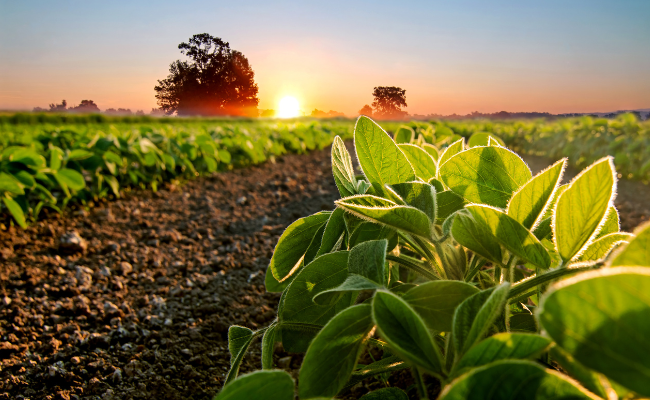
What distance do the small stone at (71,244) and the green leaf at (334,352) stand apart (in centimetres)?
272

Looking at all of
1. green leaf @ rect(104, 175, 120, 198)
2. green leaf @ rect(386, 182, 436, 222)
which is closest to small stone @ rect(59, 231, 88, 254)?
green leaf @ rect(104, 175, 120, 198)

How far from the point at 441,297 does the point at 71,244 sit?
284cm

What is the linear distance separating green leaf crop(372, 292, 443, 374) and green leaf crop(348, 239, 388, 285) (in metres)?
0.07

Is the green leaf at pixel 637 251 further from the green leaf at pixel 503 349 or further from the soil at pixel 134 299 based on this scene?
the soil at pixel 134 299

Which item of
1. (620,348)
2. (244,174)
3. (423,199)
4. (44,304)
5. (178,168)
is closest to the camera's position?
(620,348)

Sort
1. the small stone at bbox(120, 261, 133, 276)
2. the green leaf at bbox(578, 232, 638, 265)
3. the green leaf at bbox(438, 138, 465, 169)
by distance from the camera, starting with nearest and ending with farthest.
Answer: the green leaf at bbox(578, 232, 638, 265) → the green leaf at bbox(438, 138, 465, 169) → the small stone at bbox(120, 261, 133, 276)

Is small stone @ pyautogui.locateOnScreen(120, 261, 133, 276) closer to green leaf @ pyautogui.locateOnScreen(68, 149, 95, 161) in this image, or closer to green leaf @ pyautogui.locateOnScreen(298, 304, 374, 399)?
green leaf @ pyautogui.locateOnScreen(68, 149, 95, 161)

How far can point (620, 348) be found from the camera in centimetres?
30

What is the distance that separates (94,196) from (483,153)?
368 centimetres

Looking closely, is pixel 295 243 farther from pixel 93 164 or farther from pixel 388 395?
pixel 93 164

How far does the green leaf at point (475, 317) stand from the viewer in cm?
44

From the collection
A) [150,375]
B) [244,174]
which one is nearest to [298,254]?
[150,375]

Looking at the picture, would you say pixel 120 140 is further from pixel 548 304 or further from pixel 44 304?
pixel 548 304

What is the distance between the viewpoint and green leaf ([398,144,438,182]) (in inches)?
35.2
